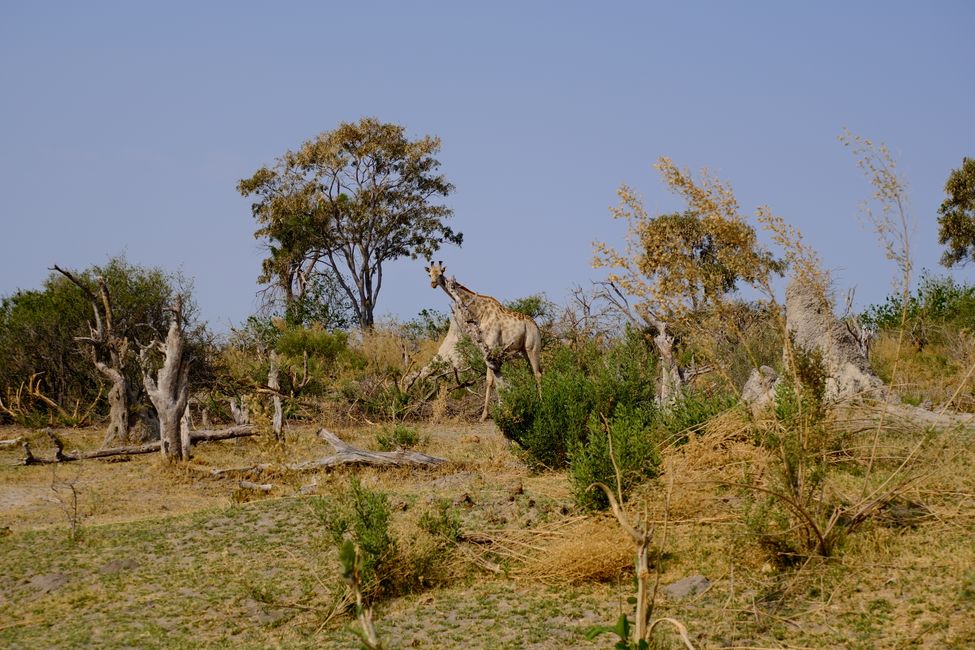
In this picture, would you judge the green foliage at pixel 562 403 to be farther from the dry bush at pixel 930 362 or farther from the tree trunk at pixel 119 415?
the tree trunk at pixel 119 415

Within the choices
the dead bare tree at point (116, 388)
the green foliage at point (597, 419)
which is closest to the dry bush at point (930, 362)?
the green foliage at point (597, 419)

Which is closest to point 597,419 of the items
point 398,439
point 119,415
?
point 398,439

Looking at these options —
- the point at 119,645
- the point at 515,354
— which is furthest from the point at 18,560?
the point at 515,354

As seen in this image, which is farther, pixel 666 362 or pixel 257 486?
pixel 666 362

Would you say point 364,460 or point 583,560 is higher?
point 364,460

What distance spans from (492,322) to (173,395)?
518 cm

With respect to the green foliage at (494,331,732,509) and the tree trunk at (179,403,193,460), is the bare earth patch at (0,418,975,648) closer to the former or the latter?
the green foliage at (494,331,732,509)

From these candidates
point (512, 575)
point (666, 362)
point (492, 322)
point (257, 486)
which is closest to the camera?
point (512, 575)

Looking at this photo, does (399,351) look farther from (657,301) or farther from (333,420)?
(657,301)

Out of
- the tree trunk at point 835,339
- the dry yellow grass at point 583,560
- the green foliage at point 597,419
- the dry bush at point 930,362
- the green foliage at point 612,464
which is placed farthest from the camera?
the dry bush at point 930,362

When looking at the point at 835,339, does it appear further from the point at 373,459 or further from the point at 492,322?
the point at 492,322

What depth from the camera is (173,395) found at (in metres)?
14.0

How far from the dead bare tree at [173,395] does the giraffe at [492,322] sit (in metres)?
4.35

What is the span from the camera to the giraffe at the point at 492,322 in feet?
54.3
